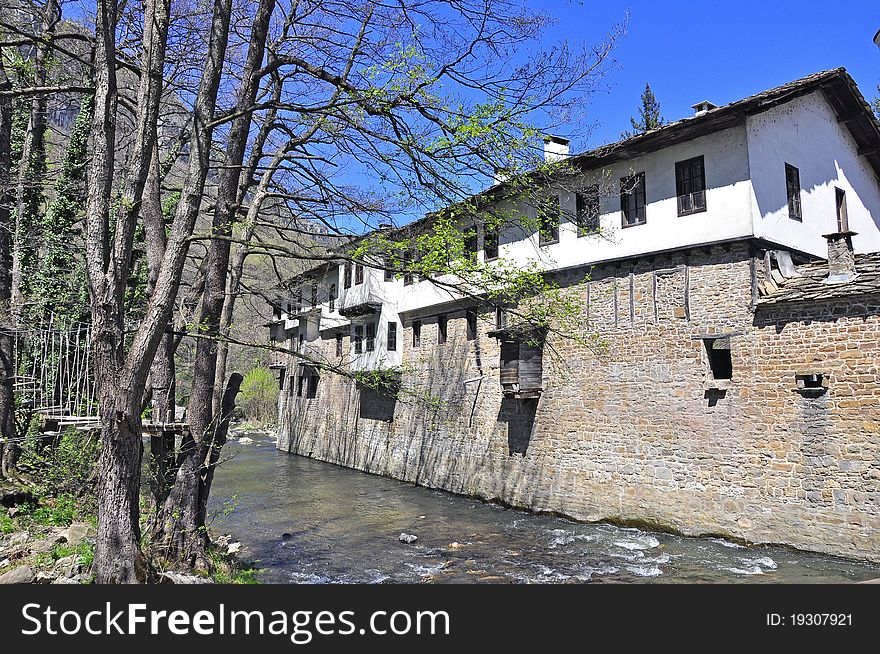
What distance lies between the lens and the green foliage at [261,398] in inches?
1693

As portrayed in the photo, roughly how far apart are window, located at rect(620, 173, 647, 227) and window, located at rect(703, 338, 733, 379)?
320 centimetres

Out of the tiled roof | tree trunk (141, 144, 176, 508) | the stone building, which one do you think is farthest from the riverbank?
the tiled roof

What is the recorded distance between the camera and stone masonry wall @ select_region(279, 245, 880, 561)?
439 inches

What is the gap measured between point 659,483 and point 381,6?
10895mm

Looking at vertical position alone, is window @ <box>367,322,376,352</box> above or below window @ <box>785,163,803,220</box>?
below

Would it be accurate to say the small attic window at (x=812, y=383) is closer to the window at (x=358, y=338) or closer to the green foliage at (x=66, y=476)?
the green foliage at (x=66, y=476)

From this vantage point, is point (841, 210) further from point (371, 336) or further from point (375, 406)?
point (375, 406)

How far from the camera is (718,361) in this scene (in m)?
13.1

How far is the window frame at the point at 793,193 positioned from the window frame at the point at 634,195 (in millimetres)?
2941

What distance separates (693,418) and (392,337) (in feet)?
43.3

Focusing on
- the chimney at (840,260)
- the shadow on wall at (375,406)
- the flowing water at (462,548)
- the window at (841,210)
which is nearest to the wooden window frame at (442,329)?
the shadow on wall at (375,406)

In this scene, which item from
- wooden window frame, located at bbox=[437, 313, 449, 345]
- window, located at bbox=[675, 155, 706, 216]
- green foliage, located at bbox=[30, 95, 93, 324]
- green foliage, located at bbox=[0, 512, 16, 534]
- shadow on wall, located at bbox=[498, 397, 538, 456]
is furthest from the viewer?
wooden window frame, located at bbox=[437, 313, 449, 345]

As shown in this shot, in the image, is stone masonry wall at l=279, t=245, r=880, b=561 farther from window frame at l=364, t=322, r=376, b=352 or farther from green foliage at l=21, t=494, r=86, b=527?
window frame at l=364, t=322, r=376, b=352

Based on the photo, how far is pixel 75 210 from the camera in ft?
48.3
